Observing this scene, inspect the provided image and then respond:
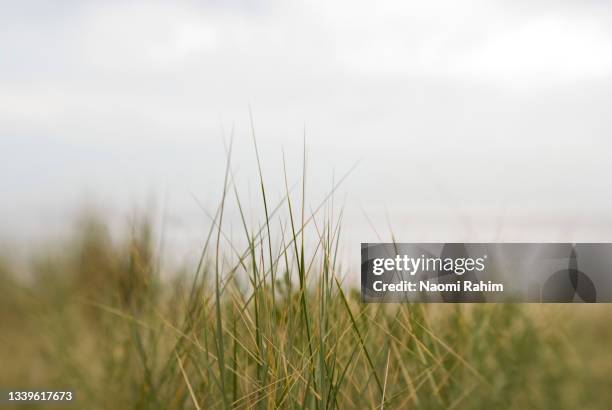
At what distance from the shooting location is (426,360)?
264cm

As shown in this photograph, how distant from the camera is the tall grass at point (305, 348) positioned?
2176mm

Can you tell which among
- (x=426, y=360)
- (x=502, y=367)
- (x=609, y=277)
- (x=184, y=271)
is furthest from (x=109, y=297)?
(x=609, y=277)

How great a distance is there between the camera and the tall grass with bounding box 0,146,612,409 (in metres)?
2.18
